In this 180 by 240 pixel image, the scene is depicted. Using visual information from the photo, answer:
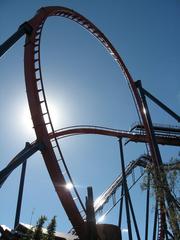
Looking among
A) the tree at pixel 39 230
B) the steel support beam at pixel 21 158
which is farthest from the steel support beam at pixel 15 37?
the tree at pixel 39 230

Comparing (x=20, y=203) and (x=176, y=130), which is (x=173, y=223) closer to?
(x=20, y=203)

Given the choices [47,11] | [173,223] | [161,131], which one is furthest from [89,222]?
[161,131]

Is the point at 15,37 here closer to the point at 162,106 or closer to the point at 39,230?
the point at 39,230

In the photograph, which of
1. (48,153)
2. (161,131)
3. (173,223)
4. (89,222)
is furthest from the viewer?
(161,131)

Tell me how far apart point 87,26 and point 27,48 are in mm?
5078

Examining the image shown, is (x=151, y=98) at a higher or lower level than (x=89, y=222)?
higher

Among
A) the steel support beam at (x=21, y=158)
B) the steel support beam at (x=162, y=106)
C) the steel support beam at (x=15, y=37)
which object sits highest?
the steel support beam at (x=162, y=106)

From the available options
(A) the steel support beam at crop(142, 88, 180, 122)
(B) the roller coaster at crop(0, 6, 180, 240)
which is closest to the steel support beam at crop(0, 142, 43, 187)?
(B) the roller coaster at crop(0, 6, 180, 240)

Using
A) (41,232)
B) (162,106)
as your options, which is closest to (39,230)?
(41,232)

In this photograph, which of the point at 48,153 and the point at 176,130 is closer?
the point at 48,153

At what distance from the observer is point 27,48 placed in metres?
10.2

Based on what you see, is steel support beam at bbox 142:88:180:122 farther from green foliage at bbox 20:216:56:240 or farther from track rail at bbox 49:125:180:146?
green foliage at bbox 20:216:56:240

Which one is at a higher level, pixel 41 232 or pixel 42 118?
pixel 42 118

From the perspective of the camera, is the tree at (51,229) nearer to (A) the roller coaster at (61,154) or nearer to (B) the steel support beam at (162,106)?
(A) the roller coaster at (61,154)
